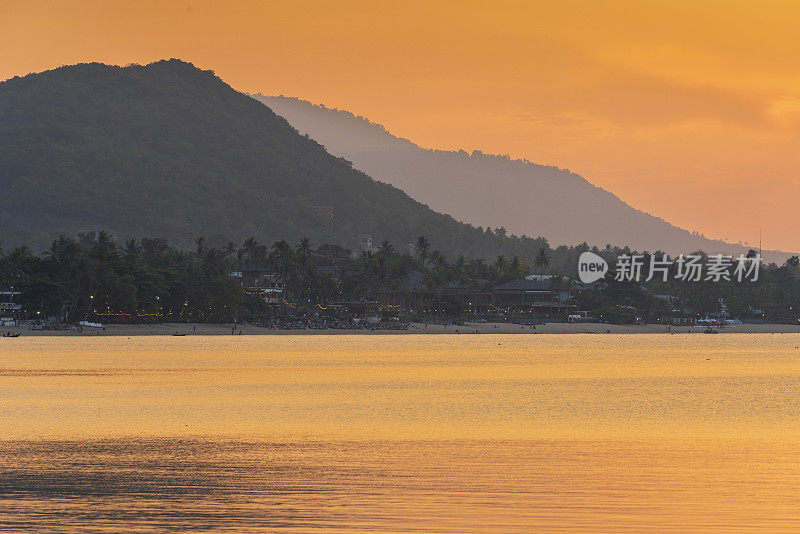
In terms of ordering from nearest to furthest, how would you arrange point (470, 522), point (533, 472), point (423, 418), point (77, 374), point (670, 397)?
point (470, 522)
point (533, 472)
point (423, 418)
point (670, 397)
point (77, 374)

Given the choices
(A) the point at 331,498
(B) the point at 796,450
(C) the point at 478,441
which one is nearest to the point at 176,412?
(C) the point at 478,441

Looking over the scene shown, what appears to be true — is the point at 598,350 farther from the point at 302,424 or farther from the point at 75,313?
the point at 302,424

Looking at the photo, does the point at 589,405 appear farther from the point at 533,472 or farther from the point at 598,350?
the point at 598,350

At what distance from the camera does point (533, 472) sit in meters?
31.7

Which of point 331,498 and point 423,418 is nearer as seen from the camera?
point 331,498

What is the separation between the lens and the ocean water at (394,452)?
2419cm

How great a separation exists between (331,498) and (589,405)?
114 feet

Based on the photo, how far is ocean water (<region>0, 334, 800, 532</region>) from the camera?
79.4 ft

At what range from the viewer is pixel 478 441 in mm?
40500

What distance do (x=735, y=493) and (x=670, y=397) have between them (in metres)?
38.2

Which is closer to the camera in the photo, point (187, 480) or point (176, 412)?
point (187, 480)

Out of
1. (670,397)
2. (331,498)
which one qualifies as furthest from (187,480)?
(670,397)

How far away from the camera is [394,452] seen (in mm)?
36812

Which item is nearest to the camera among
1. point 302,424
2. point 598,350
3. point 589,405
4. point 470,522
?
point 470,522
